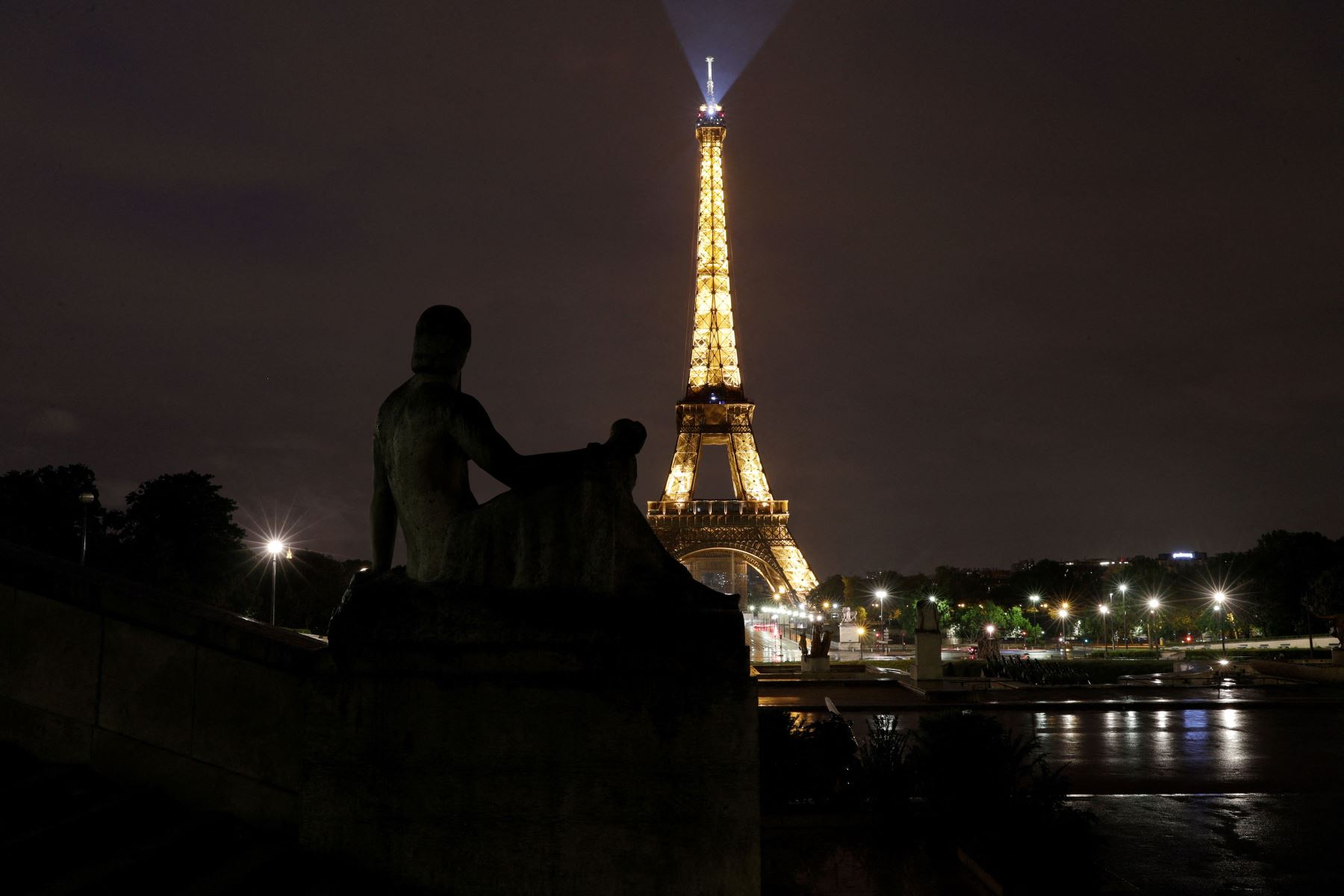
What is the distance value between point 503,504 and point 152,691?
2.23m

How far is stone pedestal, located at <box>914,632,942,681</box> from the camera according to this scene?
74.8 ft

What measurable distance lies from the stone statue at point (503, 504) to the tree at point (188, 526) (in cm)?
4568

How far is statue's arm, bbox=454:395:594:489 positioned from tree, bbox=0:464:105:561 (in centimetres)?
3870

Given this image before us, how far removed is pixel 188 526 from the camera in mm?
49500

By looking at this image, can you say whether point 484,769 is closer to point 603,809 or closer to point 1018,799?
point 603,809

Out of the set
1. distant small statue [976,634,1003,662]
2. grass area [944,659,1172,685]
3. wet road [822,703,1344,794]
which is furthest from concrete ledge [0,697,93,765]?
distant small statue [976,634,1003,662]

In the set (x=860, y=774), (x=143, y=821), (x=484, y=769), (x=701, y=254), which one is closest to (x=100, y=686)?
(x=143, y=821)

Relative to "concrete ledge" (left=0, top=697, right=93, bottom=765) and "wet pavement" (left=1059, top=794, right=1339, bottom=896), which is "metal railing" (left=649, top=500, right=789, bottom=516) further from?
"concrete ledge" (left=0, top=697, right=93, bottom=765)

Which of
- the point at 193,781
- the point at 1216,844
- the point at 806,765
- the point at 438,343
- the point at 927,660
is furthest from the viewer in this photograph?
the point at 927,660

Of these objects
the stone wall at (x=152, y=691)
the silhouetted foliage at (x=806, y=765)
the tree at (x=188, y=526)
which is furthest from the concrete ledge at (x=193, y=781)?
the tree at (x=188, y=526)

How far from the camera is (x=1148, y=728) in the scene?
16.6 metres

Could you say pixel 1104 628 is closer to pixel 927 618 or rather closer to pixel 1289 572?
pixel 1289 572

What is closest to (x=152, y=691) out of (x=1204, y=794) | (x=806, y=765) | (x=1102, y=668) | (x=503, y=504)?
(x=503, y=504)

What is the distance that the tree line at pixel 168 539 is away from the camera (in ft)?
134
